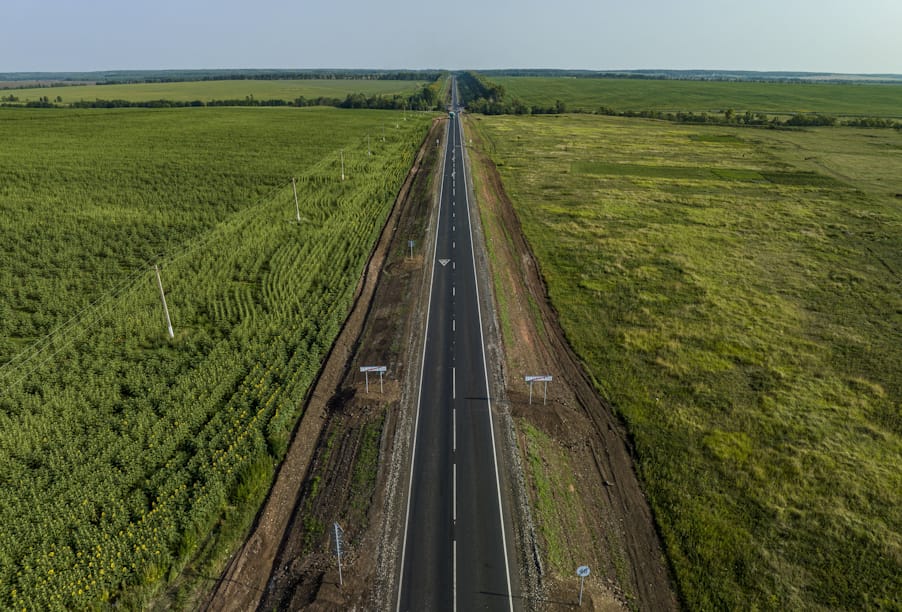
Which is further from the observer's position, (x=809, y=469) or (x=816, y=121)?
(x=816, y=121)

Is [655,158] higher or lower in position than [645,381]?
higher

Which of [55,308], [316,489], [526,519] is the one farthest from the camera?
[55,308]

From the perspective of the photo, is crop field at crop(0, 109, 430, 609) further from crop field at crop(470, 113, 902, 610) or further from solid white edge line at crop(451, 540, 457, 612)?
Answer: crop field at crop(470, 113, 902, 610)

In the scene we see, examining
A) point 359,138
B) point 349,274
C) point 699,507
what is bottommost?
point 699,507

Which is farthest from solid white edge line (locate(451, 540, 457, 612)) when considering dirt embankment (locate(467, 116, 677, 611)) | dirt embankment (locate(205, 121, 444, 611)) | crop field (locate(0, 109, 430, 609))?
crop field (locate(0, 109, 430, 609))

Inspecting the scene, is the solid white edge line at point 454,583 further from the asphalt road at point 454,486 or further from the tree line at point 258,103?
the tree line at point 258,103

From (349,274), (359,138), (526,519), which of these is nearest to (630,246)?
(349,274)

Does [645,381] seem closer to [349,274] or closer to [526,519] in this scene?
[526,519]
